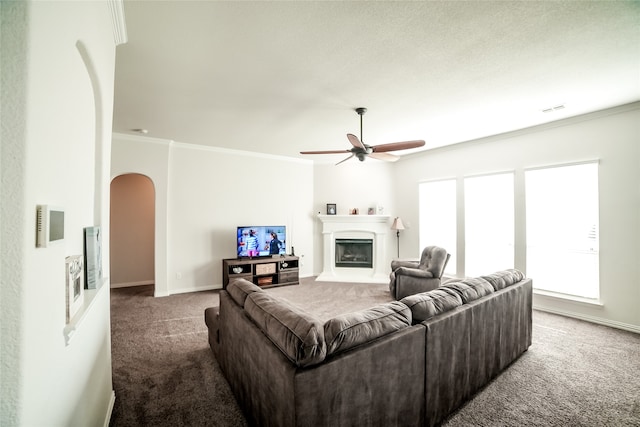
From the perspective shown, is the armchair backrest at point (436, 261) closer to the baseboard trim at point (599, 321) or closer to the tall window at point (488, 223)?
the tall window at point (488, 223)

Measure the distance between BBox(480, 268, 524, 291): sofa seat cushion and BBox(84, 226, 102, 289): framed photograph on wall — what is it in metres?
2.94

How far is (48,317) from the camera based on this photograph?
878mm

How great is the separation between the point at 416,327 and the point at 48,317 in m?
1.72

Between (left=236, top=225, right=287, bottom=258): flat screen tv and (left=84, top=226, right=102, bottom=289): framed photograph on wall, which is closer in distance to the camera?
(left=84, top=226, right=102, bottom=289): framed photograph on wall

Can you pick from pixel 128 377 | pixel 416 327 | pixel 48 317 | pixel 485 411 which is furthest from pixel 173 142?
pixel 485 411

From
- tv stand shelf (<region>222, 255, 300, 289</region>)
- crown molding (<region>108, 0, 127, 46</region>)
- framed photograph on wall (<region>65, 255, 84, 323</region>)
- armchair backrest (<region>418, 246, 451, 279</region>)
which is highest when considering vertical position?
crown molding (<region>108, 0, 127, 46</region>)

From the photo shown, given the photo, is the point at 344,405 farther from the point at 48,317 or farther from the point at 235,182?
the point at 235,182

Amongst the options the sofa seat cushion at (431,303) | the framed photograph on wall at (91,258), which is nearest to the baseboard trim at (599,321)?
the sofa seat cushion at (431,303)

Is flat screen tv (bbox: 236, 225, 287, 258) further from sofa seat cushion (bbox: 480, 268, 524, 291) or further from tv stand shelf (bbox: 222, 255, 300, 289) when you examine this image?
sofa seat cushion (bbox: 480, 268, 524, 291)

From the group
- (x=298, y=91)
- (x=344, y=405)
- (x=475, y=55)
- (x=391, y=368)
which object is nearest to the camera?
(x=344, y=405)

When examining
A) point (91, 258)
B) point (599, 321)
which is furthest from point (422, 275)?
point (91, 258)

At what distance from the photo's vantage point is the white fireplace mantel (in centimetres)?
607

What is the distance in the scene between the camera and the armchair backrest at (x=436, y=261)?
4.17 meters

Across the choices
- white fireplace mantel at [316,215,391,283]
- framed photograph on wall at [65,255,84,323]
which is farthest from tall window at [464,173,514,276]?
framed photograph on wall at [65,255,84,323]
